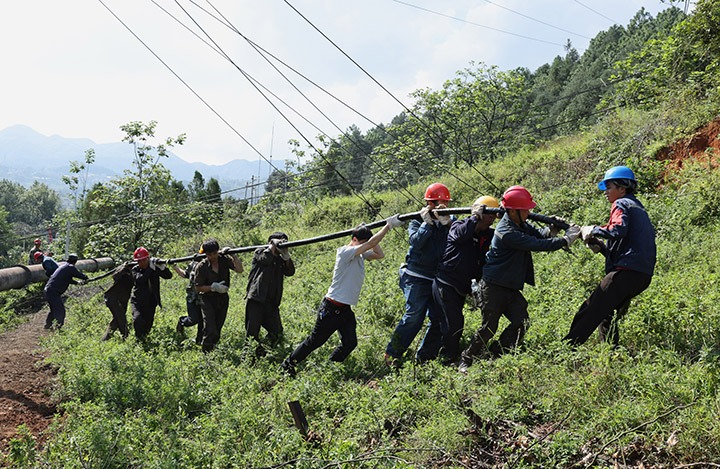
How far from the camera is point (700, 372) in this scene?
419 cm

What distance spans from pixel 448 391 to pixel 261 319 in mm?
3867

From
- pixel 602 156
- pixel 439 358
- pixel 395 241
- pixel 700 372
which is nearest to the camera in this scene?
pixel 700 372

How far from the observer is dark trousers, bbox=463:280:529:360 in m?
5.46

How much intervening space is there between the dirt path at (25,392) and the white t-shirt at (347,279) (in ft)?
11.8

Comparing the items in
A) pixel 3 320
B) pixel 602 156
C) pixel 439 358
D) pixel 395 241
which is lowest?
pixel 3 320

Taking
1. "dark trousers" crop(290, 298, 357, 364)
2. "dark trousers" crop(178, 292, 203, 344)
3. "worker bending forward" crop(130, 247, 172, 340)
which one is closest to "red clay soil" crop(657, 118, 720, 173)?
"dark trousers" crop(290, 298, 357, 364)

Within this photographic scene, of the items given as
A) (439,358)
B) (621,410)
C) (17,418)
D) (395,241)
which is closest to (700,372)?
(621,410)

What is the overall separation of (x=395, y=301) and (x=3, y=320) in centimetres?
1354

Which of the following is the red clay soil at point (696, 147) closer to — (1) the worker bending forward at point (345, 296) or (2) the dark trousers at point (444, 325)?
(2) the dark trousers at point (444, 325)

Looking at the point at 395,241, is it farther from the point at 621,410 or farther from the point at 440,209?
the point at 621,410

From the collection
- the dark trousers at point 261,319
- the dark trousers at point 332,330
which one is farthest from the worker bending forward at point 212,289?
the dark trousers at point 332,330

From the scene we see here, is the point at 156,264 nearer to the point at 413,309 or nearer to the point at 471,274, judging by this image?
the point at 413,309

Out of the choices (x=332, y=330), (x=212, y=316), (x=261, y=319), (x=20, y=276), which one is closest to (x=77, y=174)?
(x=20, y=276)

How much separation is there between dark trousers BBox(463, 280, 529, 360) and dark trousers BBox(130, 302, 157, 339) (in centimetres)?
639
